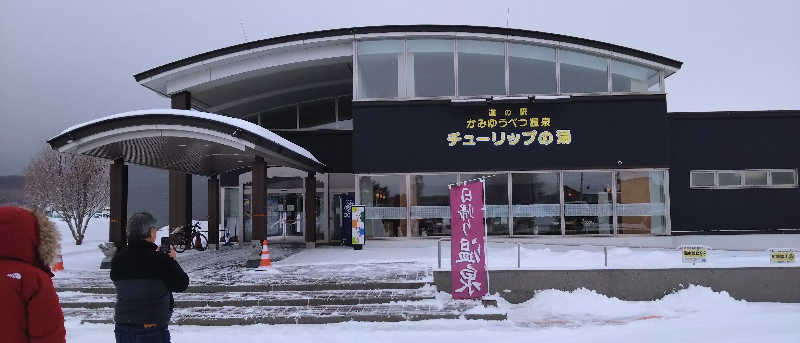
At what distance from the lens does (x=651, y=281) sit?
11227 mm

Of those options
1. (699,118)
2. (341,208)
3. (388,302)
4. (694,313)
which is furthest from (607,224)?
(388,302)

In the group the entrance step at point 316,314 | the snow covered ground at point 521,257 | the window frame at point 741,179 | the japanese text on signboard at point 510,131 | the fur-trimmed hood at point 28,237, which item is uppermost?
the japanese text on signboard at point 510,131

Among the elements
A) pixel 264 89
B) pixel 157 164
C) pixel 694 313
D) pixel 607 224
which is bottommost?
pixel 694 313

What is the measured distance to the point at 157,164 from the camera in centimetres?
1722

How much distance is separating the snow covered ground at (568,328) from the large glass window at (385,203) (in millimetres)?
7734

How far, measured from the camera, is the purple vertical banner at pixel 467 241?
954 cm

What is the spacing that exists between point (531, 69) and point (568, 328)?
10.9 metres

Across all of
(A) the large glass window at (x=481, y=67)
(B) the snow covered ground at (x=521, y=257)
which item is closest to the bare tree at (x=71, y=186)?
(B) the snow covered ground at (x=521, y=257)

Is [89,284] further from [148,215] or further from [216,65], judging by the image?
[216,65]

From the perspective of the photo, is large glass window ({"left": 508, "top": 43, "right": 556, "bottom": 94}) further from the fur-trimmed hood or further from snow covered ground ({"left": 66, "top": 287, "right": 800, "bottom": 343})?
the fur-trimmed hood

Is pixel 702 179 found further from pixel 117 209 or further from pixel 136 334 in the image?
pixel 136 334

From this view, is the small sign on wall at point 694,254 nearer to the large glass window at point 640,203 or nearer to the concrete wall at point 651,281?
the concrete wall at point 651,281

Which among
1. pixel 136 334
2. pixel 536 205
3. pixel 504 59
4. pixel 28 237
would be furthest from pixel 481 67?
pixel 28 237

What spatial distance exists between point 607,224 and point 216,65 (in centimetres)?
1414
